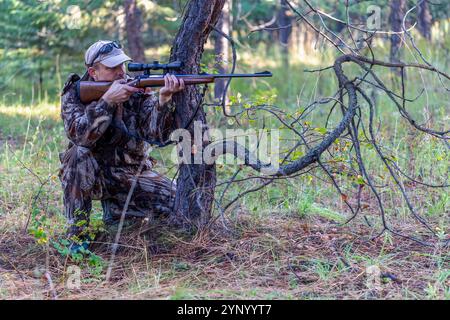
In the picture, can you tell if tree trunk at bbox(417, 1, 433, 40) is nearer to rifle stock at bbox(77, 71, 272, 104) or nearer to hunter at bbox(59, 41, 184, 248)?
hunter at bbox(59, 41, 184, 248)

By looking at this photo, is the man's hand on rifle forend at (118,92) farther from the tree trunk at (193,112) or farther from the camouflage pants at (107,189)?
the camouflage pants at (107,189)

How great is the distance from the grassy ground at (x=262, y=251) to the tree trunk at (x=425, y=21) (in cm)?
498

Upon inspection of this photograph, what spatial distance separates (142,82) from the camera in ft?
15.7

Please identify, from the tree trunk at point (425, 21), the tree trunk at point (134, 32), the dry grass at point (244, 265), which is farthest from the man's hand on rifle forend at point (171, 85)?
the tree trunk at point (425, 21)

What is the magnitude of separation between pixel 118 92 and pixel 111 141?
1.80 ft

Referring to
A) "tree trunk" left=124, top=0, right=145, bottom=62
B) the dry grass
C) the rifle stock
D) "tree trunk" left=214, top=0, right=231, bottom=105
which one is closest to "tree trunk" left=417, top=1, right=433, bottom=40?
"tree trunk" left=214, top=0, right=231, bottom=105

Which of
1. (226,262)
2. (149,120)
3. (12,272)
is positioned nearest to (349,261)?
(226,262)

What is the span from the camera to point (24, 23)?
10.6 meters

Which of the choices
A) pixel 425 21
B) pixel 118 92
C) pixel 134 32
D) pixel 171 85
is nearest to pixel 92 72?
pixel 118 92

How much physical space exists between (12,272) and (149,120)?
1438mm

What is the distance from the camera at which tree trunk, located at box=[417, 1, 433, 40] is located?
11.0m

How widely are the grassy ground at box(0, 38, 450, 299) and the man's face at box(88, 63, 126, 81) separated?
0.79 metres

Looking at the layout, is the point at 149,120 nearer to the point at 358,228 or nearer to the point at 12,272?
Answer: the point at 12,272
